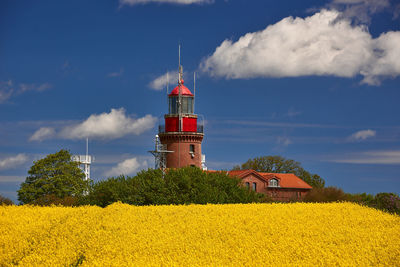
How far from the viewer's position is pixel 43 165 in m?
48.6

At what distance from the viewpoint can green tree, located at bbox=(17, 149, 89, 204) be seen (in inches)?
1865

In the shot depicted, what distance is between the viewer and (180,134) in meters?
52.0

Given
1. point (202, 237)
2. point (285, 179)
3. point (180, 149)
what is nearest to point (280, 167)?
point (285, 179)

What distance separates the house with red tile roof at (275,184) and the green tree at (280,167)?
28.7ft

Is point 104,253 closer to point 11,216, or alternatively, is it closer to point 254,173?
point 11,216

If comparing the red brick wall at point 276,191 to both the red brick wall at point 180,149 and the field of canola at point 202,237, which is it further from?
the field of canola at point 202,237

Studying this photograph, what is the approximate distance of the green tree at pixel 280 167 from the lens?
82250 mm

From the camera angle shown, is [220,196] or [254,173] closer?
[220,196]

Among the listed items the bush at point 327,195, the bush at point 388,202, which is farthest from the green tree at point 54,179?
the bush at point 388,202

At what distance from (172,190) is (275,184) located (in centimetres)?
4162

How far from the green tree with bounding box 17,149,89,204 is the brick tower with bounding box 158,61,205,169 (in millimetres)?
10223

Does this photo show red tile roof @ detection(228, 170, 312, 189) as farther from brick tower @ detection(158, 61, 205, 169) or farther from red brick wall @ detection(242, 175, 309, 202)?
brick tower @ detection(158, 61, 205, 169)

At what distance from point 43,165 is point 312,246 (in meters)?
40.1

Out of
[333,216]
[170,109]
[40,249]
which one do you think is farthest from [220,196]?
[170,109]
